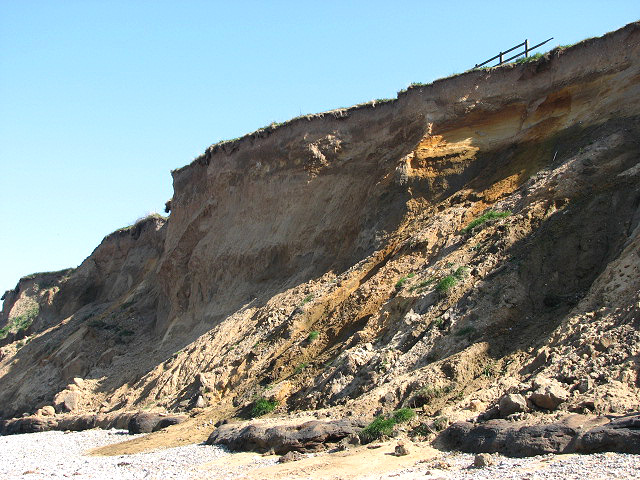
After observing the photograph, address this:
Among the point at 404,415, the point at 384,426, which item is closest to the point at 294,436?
the point at 384,426

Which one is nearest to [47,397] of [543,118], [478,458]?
[543,118]

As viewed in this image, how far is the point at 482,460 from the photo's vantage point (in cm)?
920

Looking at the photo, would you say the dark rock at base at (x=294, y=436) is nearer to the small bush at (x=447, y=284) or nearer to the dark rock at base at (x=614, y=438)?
the small bush at (x=447, y=284)

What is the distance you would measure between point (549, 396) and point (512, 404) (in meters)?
0.52

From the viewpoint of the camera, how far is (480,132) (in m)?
21.1

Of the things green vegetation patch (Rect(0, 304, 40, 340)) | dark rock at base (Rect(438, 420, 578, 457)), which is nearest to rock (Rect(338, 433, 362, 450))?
dark rock at base (Rect(438, 420, 578, 457))

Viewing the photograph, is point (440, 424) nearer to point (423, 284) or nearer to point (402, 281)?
point (423, 284)

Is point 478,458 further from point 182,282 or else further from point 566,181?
point 182,282

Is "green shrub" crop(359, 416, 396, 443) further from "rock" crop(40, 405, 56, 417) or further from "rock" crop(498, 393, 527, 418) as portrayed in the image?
"rock" crop(40, 405, 56, 417)

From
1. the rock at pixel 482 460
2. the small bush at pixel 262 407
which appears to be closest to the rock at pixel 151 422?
the small bush at pixel 262 407

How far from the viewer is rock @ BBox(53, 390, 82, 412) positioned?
24.5 meters

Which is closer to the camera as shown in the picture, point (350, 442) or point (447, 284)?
point (350, 442)

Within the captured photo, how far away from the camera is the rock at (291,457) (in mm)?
11555

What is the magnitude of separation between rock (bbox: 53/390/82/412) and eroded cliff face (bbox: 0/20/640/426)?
316mm
